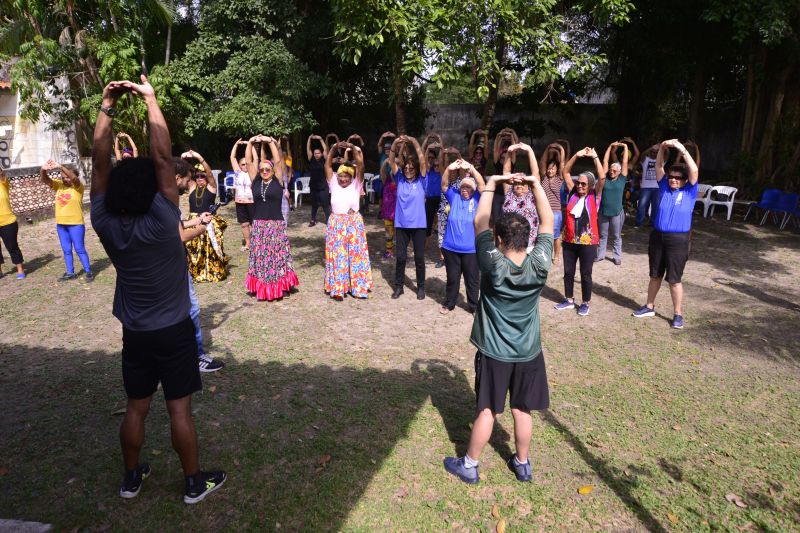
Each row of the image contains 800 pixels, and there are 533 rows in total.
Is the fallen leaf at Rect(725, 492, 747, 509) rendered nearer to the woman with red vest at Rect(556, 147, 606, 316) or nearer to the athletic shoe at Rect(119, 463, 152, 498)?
the woman with red vest at Rect(556, 147, 606, 316)

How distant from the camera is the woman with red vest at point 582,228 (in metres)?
7.03

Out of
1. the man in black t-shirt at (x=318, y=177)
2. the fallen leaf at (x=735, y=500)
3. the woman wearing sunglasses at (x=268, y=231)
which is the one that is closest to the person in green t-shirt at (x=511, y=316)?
the fallen leaf at (x=735, y=500)

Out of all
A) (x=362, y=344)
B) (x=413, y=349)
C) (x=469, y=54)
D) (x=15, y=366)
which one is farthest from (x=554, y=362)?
(x=15, y=366)

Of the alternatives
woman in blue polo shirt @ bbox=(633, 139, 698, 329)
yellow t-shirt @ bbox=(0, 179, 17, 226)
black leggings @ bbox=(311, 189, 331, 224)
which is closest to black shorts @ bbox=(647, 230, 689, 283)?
woman in blue polo shirt @ bbox=(633, 139, 698, 329)

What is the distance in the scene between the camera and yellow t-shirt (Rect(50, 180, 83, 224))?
28.0ft

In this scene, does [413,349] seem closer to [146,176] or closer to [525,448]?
[525,448]

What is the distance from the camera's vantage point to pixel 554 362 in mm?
5938

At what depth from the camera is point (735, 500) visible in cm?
380

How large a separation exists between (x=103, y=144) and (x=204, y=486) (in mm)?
2243

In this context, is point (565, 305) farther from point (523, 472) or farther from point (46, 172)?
point (46, 172)

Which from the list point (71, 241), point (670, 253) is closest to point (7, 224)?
point (71, 241)

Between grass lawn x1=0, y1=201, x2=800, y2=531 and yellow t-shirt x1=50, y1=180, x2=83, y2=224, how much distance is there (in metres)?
1.25

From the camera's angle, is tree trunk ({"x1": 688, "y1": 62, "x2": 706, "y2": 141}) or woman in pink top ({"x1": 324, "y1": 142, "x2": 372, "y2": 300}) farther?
tree trunk ({"x1": 688, "y1": 62, "x2": 706, "y2": 141})

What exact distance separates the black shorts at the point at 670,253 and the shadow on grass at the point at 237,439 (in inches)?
120
